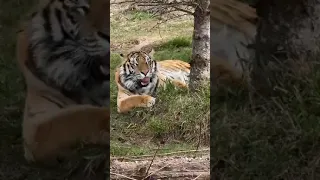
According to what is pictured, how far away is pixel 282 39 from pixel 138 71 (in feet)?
1.51

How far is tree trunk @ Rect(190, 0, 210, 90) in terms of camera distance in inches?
68.3

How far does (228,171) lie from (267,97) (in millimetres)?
248

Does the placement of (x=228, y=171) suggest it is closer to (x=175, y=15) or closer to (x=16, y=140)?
(x=175, y=15)

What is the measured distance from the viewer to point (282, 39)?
1688 mm

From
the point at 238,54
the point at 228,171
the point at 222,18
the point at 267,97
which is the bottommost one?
the point at 228,171

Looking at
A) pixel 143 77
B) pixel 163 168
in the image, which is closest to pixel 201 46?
pixel 143 77

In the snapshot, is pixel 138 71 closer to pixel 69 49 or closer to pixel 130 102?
pixel 130 102

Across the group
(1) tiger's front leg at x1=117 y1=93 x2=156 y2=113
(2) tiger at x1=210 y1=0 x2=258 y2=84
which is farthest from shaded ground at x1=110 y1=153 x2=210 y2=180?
(2) tiger at x1=210 y1=0 x2=258 y2=84

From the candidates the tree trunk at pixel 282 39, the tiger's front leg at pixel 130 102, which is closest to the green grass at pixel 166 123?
the tiger's front leg at pixel 130 102

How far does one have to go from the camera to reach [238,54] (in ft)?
5.60

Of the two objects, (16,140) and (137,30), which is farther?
(137,30)

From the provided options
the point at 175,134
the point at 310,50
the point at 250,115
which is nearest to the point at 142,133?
the point at 175,134

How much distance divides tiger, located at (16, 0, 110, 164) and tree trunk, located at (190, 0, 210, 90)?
283 mm

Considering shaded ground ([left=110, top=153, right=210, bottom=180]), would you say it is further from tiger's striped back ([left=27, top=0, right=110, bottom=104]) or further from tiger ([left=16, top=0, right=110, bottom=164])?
tiger's striped back ([left=27, top=0, right=110, bottom=104])
